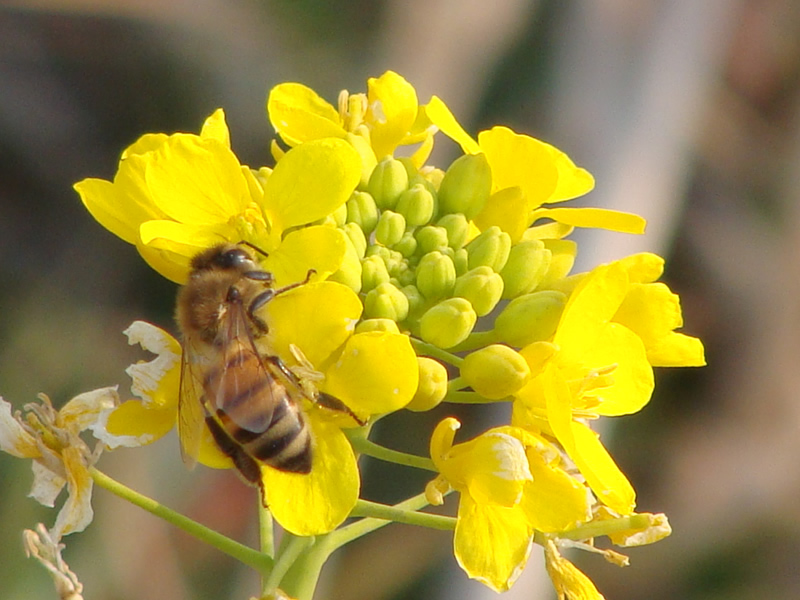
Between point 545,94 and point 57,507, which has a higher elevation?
point 545,94

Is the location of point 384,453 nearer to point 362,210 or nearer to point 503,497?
point 503,497

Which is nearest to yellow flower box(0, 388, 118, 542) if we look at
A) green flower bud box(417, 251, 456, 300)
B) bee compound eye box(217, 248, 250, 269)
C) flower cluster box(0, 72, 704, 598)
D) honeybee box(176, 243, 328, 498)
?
flower cluster box(0, 72, 704, 598)

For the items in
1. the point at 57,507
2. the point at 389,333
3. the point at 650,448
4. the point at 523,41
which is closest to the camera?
the point at 389,333

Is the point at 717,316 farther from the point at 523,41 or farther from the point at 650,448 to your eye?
the point at 523,41

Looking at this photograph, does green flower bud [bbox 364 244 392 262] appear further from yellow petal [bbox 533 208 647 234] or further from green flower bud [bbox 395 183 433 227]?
yellow petal [bbox 533 208 647 234]

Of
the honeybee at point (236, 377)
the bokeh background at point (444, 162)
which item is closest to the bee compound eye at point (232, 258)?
the honeybee at point (236, 377)

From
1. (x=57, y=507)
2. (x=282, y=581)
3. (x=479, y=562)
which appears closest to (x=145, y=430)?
(x=282, y=581)

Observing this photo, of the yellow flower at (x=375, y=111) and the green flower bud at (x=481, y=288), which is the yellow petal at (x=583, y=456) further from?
the yellow flower at (x=375, y=111)
